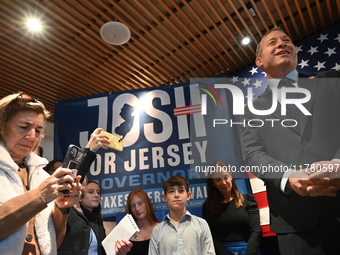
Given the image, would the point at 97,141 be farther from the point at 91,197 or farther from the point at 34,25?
the point at 34,25

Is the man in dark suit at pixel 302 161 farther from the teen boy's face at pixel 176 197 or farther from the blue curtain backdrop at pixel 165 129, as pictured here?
the blue curtain backdrop at pixel 165 129

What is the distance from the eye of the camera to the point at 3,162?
4.45ft

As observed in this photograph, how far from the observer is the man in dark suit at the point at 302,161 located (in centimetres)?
118

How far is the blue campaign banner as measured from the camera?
4.01 meters

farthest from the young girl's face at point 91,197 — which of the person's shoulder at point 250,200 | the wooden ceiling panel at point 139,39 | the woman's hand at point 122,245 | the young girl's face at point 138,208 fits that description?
the wooden ceiling panel at point 139,39

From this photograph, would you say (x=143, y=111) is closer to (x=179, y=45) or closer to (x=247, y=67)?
(x=179, y=45)

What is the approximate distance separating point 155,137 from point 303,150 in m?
3.12

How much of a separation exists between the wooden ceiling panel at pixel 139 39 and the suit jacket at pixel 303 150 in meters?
2.43

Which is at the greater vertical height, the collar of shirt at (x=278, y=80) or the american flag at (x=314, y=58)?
the american flag at (x=314, y=58)

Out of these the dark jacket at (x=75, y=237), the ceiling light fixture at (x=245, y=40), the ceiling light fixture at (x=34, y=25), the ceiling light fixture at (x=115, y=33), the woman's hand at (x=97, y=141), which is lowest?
the dark jacket at (x=75, y=237)

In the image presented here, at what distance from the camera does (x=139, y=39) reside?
4.12 m

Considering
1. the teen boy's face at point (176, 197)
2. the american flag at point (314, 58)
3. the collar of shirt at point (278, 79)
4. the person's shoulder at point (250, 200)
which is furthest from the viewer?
the american flag at point (314, 58)

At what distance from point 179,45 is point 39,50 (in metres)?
1.83

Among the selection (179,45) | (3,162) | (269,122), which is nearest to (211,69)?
(179,45)
